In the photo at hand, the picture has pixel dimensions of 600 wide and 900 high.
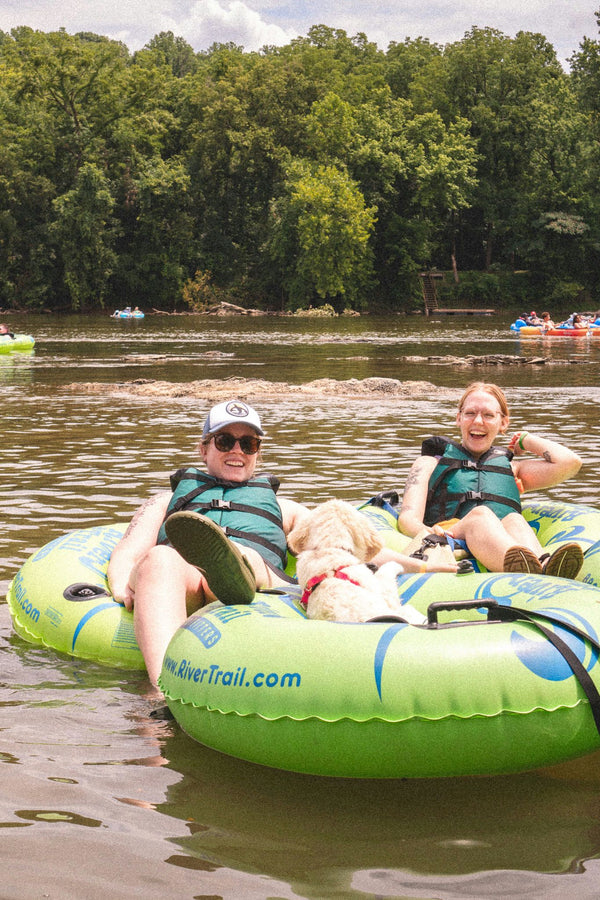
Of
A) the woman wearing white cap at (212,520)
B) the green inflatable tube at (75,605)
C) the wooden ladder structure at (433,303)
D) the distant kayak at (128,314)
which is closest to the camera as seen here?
the woman wearing white cap at (212,520)

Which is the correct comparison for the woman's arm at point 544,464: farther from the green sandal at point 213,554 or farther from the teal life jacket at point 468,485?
the green sandal at point 213,554

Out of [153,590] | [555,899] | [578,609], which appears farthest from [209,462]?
[555,899]

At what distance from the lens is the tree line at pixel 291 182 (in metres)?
55.1

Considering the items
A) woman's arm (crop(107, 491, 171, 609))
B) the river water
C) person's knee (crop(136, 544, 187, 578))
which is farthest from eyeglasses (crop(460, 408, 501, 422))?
the river water

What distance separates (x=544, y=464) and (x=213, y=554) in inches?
106

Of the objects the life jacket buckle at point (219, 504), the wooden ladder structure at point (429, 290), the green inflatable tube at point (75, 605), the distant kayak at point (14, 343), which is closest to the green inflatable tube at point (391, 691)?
the green inflatable tube at point (75, 605)

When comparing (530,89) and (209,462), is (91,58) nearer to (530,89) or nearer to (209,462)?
(530,89)

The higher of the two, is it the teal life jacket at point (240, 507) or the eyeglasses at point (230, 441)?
the eyeglasses at point (230, 441)

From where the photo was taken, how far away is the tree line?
5506cm

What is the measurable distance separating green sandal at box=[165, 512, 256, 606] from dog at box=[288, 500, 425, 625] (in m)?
0.25

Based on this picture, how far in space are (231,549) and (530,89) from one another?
206 feet

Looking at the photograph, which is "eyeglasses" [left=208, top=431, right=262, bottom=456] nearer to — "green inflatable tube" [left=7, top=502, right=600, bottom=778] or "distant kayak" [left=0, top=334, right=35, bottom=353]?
"green inflatable tube" [left=7, top=502, right=600, bottom=778]

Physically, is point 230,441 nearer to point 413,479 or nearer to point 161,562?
point 161,562

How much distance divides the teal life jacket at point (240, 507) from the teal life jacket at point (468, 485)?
43.1 inches
